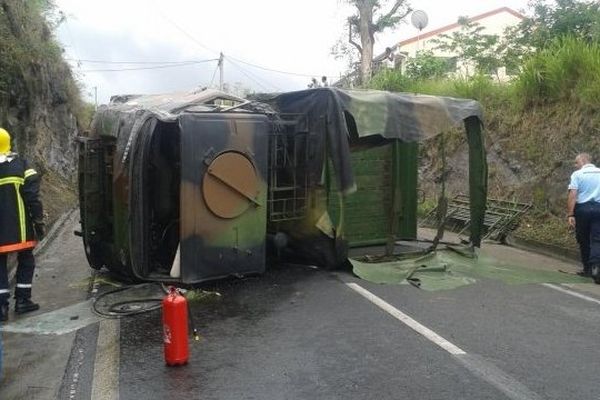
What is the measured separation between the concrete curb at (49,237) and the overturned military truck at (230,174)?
1.10 metres

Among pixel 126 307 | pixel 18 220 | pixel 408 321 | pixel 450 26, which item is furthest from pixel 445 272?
pixel 450 26

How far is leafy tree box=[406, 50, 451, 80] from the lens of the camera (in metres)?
22.0

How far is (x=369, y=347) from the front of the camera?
5266 millimetres

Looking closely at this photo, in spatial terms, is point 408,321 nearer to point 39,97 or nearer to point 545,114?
point 545,114

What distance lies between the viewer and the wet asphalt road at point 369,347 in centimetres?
440

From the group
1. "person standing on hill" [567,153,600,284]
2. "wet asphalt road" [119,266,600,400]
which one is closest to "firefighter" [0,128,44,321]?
"wet asphalt road" [119,266,600,400]

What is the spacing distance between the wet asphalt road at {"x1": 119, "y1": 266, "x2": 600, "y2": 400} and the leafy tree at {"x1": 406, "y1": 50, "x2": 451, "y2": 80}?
51.6 ft

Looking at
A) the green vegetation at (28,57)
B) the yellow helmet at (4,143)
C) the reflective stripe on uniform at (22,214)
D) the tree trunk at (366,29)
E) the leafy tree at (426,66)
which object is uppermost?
the tree trunk at (366,29)

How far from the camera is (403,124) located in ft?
27.5

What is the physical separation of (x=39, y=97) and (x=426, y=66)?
13140mm

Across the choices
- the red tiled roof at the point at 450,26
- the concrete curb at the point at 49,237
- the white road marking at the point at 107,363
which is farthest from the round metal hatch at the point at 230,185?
the red tiled roof at the point at 450,26

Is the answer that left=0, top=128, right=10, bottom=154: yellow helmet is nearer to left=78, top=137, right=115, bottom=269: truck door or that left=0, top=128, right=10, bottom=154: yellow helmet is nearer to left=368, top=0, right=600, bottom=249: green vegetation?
left=78, top=137, right=115, bottom=269: truck door

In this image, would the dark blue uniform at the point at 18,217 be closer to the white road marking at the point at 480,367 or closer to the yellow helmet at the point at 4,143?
the yellow helmet at the point at 4,143

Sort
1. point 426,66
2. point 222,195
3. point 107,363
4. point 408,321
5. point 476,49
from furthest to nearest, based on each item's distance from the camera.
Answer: point 426,66
point 476,49
point 222,195
point 408,321
point 107,363
